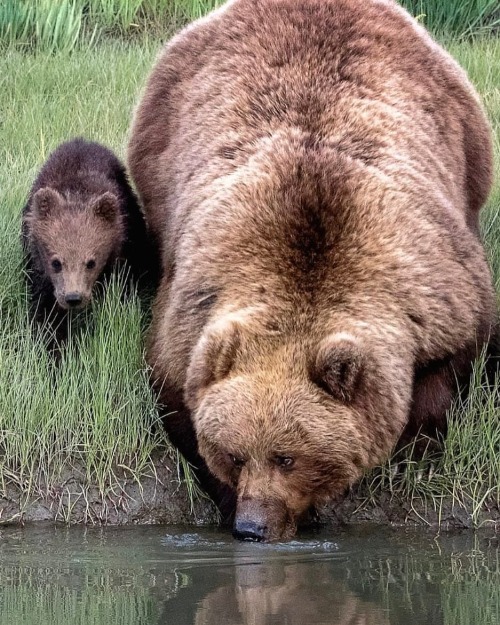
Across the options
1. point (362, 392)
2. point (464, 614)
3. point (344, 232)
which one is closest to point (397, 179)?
point (344, 232)

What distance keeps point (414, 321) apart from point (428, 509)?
1.08 meters

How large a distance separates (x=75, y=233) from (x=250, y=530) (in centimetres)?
227

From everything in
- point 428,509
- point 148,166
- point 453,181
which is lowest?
point 428,509

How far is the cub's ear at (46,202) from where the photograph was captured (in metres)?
7.36

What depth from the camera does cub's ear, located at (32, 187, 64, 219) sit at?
24.1ft

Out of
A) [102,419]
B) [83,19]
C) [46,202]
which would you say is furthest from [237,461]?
[83,19]

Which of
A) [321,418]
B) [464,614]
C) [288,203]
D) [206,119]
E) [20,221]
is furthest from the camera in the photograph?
[20,221]

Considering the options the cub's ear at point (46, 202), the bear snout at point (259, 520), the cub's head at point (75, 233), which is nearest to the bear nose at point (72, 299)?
the cub's head at point (75, 233)

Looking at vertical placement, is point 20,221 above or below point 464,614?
below

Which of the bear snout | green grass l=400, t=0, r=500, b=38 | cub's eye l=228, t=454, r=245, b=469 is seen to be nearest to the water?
the bear snout

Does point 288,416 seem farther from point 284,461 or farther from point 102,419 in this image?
point 102,419

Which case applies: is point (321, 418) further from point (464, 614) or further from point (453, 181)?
point (453, 181)

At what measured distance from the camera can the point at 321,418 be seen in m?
5.64

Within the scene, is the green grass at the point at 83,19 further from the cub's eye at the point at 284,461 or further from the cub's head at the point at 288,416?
the cub's eye at the point at 284,461
